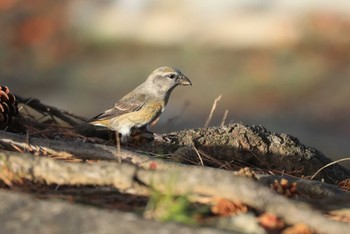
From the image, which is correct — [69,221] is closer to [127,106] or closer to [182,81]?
[127,106]

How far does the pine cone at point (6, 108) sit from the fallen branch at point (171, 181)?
1.39 metres

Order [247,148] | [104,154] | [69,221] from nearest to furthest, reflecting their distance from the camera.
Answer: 1. [69,221]
2. [104,154]
3. [247,148]

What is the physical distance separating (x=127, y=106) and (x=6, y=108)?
6.88 ft

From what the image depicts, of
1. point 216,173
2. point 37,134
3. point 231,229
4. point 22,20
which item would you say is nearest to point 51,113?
point 37,134

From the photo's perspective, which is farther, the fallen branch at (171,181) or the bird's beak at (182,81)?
the bird's beak at (182,81)

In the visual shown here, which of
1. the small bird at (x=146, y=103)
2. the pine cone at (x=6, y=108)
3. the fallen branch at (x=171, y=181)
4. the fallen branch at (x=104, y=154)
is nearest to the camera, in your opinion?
the fallen branch at (x=171, y=181)

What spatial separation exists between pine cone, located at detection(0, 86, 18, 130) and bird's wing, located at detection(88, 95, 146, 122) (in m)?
1.68

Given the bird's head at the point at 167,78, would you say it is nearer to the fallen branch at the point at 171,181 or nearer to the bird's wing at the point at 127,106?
the bird's wing at the point at 127,106

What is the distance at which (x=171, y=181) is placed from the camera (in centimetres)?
299

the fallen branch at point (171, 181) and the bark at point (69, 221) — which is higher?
the fallen branch at point (171, 181)

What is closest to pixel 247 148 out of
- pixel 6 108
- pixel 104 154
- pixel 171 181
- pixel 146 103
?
pixel 104 154

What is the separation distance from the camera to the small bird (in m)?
6.58

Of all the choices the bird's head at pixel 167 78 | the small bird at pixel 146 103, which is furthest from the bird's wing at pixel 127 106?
the bird's head at pixel 167 78

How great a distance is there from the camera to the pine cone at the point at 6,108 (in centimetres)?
472
